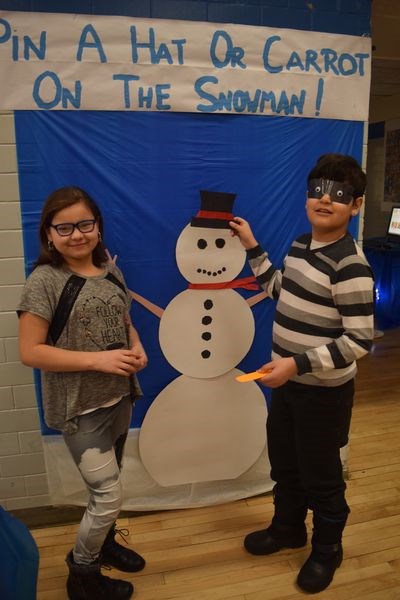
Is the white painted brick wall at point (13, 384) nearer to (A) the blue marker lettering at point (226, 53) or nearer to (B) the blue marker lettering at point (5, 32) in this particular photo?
(B) the blue marker lettering at point (5, 32)

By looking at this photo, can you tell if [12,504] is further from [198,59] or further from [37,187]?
[198,59]

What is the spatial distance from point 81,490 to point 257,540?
780 millimetres

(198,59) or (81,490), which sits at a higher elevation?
(198,59)

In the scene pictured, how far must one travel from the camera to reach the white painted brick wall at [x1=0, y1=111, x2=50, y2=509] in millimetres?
1831

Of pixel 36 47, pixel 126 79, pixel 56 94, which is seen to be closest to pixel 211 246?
pixel 126 79

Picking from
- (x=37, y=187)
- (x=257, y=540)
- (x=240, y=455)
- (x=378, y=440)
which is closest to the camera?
(x=37, y=187)

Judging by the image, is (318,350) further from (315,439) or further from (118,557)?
(118,557)

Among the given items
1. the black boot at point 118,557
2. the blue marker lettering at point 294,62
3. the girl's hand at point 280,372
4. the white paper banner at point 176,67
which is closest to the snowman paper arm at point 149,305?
the girl's hand at point 280,372

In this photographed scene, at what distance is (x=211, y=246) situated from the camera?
2014mm

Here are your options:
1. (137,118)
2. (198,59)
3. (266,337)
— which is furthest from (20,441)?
(198,59)

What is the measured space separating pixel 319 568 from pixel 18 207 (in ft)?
5.76

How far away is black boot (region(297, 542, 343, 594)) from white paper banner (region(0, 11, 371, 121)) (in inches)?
66.8

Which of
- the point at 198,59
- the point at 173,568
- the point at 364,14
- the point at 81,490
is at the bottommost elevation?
the point at 173,568

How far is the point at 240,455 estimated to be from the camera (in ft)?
7.42
